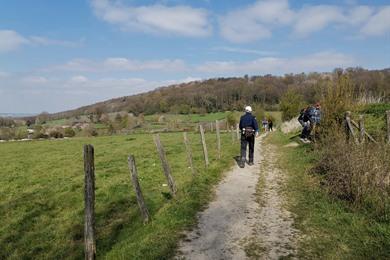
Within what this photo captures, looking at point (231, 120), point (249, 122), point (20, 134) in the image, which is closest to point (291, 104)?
point (231, 120)

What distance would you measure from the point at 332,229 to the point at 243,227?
1.69 meters

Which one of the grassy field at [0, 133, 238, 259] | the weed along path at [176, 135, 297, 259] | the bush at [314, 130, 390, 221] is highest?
the bush at [314, 130, 390, 221]

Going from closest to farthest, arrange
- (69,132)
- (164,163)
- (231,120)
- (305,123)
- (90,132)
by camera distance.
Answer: (164,163) < (305,123) < (231,120) < (90,132) < (69,132)

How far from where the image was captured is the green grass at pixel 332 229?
6.04 meters

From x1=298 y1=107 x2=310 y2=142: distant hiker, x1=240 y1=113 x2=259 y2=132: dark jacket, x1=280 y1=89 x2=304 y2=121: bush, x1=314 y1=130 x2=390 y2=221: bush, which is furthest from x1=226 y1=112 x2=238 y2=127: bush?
x1=314 y1=130 x2=390 y2=221: bush

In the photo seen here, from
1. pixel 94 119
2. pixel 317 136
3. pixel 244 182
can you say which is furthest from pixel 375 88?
pixel 94 119

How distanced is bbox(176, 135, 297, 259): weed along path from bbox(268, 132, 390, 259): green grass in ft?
0.97

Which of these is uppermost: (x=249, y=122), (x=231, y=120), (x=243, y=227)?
(x=249, y=122)

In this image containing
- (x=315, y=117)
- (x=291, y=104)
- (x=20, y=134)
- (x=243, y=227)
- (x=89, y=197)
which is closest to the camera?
(x=89, y=197)

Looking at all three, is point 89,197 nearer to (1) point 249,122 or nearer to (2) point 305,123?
(1) point 249,122

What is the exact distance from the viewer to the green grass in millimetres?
6039

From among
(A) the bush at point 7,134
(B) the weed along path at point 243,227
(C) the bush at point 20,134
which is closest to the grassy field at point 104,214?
(B) the weed along path at point 243,227

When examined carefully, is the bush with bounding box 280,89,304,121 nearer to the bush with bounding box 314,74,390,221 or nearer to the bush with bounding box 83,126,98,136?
the bush with bounding box 83,126,98,136

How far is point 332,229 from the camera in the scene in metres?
7.10
